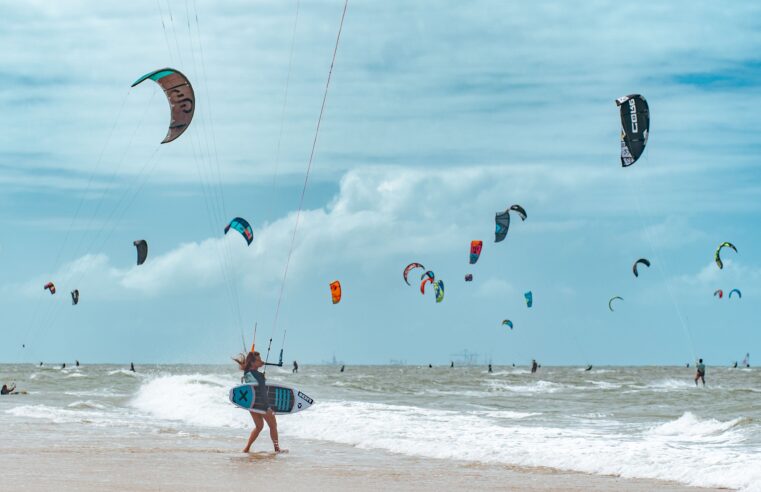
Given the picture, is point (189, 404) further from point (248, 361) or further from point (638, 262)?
point (638, 262)

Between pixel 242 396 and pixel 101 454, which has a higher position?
pixel 242 396

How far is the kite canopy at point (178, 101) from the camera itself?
1462 centimetres

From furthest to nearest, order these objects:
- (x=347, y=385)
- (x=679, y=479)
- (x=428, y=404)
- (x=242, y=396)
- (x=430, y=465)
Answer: (x=347, y=385), (x=428, y=404), (x=242, y=396), (x=430, y=465), (x=679, y=479)

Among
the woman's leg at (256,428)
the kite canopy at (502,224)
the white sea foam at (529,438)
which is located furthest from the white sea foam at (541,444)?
the kite canopy at (502,224)

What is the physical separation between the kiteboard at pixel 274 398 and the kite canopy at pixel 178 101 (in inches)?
179

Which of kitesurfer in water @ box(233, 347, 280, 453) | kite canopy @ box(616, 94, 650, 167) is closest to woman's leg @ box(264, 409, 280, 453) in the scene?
kitesurfer in water @ box(233, 347, 280, 453)

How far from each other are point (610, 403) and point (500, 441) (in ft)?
38.7

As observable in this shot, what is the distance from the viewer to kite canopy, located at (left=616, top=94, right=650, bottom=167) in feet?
51.8

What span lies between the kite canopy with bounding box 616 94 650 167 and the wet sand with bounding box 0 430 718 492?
6985mm

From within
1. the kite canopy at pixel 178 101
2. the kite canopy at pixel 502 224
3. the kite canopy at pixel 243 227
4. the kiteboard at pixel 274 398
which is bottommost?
the kiteboard at pixel 274 398

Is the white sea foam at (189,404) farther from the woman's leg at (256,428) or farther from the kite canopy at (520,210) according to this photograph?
the kite canopy at (520,210)

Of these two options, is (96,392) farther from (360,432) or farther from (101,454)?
(101,454)

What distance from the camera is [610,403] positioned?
23922mm

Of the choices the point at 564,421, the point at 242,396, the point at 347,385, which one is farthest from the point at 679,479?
the point at 347,385
